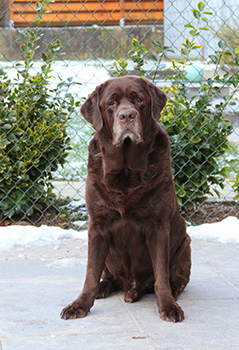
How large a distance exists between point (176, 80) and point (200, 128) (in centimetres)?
44

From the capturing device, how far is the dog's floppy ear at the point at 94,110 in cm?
302

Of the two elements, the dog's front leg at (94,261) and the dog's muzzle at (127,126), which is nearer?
the dog's muzzle at (127,126)

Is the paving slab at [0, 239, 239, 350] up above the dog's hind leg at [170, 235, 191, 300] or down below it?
below

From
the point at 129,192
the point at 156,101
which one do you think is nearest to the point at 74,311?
the point at 129,192

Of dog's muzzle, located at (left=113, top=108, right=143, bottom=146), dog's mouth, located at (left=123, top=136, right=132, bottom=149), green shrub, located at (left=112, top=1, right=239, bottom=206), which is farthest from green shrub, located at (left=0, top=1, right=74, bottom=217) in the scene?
dog's muzzle, located at (left=113, top=108, right=143, bottom=146)

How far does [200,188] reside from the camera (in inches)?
192

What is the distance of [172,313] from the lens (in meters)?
2.91

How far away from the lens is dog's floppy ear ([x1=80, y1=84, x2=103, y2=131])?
9.92 ft

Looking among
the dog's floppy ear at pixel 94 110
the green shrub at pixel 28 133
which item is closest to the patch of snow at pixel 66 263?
the green shrub at pixel 28 133

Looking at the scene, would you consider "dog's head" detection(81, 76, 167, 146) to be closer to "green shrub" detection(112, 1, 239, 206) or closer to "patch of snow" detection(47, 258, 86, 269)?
"patch of snow" detection(47, 258, 86, 269)

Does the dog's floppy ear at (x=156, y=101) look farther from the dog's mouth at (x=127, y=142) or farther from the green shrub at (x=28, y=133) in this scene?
the green shrub at (x=28, y=133)

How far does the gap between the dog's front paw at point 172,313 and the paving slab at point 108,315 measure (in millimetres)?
33

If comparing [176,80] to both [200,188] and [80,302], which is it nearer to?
[200,188]

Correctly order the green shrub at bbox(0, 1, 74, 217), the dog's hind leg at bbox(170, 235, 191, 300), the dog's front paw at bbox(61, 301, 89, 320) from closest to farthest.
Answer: the dog's front paw at bbox(61, 301, 89, 320)
the dog's hind leg at bbox(170, 235, 191, 300)
the green shrub at bbox(0, 1, 74, 217)
